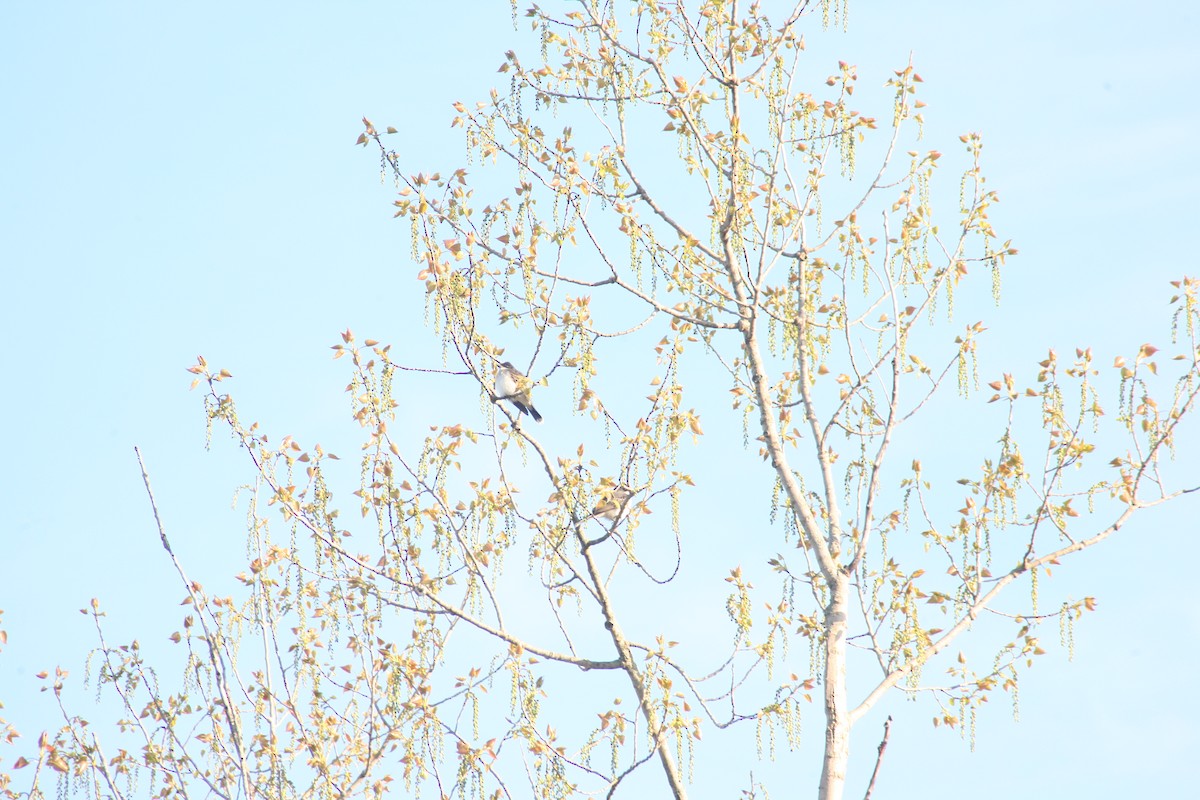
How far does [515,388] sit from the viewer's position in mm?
8930

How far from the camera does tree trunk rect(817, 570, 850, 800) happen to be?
8070 millimetres

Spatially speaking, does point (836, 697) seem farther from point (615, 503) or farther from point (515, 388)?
point (515, 388)

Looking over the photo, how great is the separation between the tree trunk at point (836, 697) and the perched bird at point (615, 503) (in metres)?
1.67

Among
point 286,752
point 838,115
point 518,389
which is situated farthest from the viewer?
point 838,115

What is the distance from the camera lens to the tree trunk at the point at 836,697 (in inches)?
318

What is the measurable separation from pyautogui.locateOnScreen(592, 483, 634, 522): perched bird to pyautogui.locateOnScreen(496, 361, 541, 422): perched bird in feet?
2.76

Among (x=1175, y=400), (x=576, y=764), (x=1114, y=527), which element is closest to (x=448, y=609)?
(x=576, y=764)

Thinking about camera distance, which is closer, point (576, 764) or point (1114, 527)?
point (576, 764)

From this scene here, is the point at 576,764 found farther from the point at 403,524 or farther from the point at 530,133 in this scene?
the point at 530,133

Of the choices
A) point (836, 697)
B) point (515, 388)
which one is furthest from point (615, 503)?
point (836, 697)

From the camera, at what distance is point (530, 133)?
30.6ft

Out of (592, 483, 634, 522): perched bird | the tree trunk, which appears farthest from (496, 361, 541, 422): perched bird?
the tree trunk

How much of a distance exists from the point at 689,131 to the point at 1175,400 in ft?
12.8

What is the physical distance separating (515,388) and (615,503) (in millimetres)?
1244
